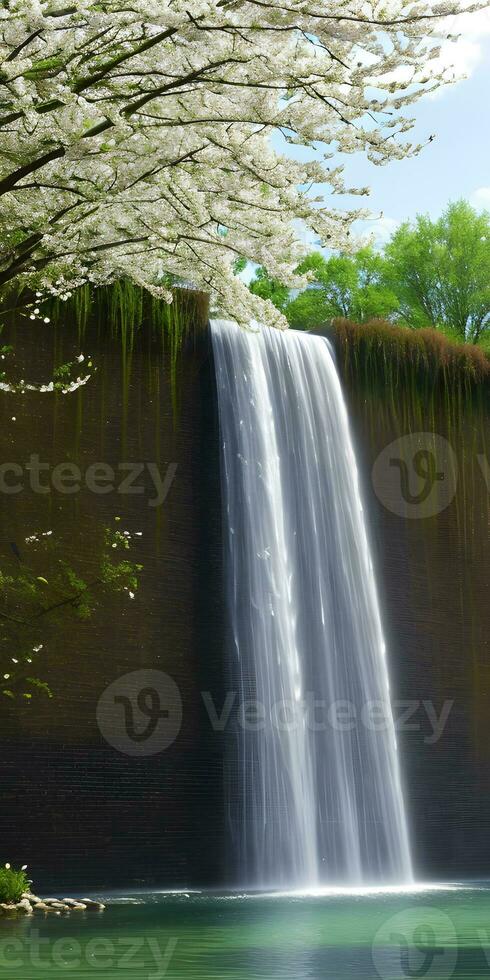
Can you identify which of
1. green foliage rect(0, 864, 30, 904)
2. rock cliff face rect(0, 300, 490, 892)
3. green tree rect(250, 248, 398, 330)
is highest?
green tree rect(250, 248, 398, 330)

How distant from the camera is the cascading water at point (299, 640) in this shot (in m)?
13.3

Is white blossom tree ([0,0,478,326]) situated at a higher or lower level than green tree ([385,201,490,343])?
lower

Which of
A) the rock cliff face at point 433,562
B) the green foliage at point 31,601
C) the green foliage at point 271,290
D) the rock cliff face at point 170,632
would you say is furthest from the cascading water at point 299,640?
the green foliage at point 271,290

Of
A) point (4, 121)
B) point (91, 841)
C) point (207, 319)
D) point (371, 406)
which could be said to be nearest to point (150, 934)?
point (91, 841)

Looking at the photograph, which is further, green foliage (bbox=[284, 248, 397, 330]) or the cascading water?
green foliage (bbox=[284, 248, 397, 330])

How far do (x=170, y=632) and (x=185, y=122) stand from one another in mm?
7823

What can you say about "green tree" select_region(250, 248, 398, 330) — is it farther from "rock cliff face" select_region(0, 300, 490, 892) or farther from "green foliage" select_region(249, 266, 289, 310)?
"rock cliff face" select_region(0, 300, 490, 892)

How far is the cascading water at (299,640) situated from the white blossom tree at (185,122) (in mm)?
6201

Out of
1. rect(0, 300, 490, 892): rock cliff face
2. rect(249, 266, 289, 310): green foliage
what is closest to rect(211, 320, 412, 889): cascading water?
rect(0, 300, 490, 892): rock cliff face

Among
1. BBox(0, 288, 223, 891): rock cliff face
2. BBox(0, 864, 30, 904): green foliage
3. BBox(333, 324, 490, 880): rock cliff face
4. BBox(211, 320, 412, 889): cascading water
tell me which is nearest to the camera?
BBox(0, 864, 30, 904): green foliage

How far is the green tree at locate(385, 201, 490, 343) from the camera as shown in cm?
2833

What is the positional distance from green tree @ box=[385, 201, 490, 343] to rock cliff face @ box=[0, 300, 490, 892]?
1167 cm

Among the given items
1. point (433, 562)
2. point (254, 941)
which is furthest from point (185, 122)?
point (433, 562)

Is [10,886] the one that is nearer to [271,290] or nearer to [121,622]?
[121,622]
